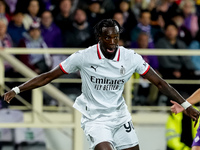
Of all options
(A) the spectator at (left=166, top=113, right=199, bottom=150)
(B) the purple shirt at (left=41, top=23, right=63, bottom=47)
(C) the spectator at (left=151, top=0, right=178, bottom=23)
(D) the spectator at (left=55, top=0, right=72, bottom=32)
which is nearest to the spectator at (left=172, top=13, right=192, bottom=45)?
(C) the spectator at (left=151, top=0, right=178, bottom=23)

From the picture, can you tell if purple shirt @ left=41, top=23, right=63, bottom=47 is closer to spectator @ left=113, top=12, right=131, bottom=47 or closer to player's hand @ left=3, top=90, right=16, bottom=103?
spectator @ left=113, top=12, right=131, bottom=47

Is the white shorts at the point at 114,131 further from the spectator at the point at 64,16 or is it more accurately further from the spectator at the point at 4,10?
the spectator at the point at 4,10

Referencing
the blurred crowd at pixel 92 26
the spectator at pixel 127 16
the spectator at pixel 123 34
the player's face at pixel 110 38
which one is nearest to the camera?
the player's face at pixel 110 38

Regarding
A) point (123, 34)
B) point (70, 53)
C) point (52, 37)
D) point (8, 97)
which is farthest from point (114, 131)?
point (123, 34)

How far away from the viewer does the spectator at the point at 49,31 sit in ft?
33.3

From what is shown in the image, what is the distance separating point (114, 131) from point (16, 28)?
4680 mm

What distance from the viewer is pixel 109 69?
5.85 meters

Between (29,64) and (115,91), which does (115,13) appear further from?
(115,91)

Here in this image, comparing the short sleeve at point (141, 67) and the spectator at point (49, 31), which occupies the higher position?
the spectator at point (49, 31)

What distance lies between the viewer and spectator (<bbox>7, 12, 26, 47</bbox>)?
10078 mm

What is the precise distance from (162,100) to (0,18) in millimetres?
2951

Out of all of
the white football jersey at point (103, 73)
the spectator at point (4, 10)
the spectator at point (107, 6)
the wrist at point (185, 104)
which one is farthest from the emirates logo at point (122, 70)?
the spectator at point (107, 6)

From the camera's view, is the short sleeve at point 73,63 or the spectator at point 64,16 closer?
the short sleeve at point 73,63

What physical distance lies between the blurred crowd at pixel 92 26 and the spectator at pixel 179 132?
6.73 ft
